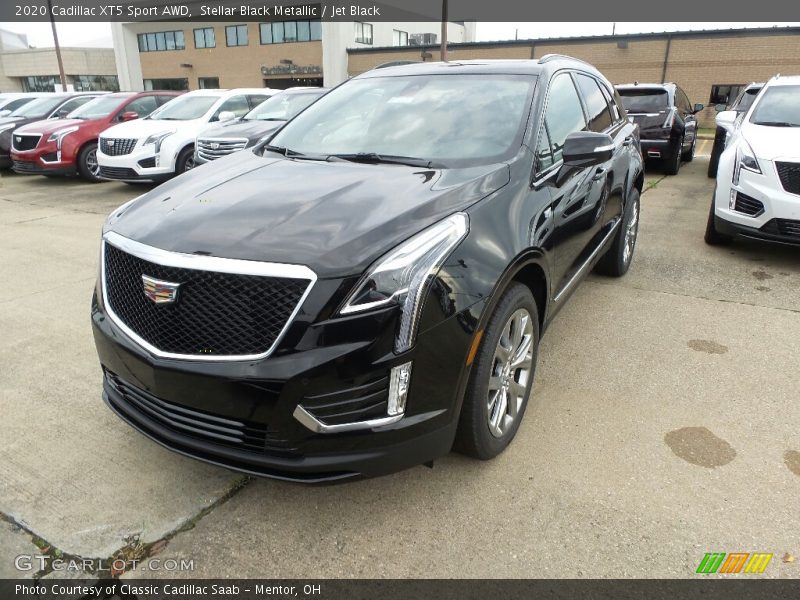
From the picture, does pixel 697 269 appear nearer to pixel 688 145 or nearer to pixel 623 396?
pixel 623 396

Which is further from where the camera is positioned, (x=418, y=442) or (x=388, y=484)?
(x=388, y=484)

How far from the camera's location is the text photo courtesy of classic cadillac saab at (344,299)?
192 cm

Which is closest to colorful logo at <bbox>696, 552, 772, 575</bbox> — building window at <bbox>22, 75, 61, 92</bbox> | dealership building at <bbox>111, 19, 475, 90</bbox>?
dealership building at <bbox>111, 19, 475, 90</bbox>

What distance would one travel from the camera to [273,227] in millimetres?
2160

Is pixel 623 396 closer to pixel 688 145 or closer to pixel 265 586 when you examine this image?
pixel 265 586

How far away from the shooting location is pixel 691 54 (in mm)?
29562

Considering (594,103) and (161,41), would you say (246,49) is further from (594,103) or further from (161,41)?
(594,103)

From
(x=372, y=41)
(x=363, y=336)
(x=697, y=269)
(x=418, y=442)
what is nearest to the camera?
(x=363, y=336)

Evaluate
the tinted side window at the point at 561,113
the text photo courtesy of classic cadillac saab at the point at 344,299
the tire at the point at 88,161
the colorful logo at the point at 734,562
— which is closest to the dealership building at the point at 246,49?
the tire at the point at 88,161

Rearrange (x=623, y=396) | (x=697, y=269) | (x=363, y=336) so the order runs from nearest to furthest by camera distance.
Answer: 1. (x=363, y=336)
2. (x=623, y=396)
3. (x=697, y=269)

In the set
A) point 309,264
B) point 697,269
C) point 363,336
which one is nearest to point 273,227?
point 309,264

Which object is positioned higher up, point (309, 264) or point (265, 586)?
point (309, 264)

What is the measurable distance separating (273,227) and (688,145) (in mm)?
12493

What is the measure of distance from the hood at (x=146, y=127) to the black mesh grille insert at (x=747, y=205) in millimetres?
8186
